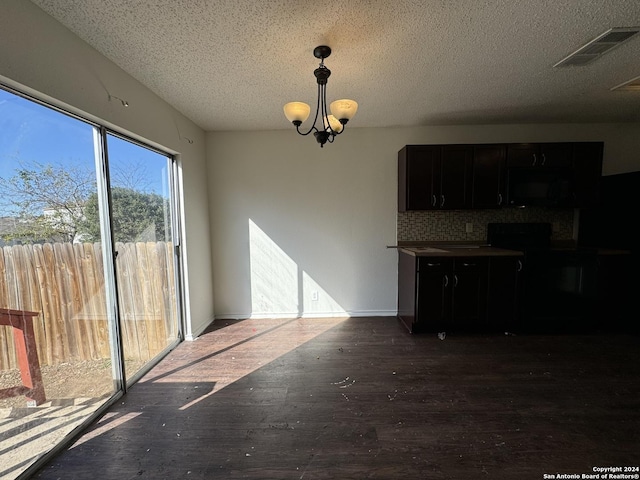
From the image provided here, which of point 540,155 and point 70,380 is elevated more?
point 540,155

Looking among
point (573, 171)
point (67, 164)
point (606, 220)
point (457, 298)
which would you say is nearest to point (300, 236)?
point (457, 298)

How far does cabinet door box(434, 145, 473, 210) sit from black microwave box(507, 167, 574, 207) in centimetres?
47

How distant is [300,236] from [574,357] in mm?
3119

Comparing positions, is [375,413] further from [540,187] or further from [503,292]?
[540,187]

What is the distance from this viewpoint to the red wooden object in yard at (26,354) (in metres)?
1.40

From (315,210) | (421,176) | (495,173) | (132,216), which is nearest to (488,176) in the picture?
(495,173)

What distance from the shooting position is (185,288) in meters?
3.05

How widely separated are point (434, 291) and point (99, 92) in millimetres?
3410

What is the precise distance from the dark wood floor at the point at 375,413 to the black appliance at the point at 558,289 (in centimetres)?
21

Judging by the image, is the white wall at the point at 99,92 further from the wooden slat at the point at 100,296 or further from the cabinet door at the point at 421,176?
the cabinet door at the point at 421,176

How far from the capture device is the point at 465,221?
3.54 metres

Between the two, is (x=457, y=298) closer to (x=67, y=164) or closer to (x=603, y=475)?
(x=603, y=475)

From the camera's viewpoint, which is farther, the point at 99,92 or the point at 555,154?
the point at 555,154

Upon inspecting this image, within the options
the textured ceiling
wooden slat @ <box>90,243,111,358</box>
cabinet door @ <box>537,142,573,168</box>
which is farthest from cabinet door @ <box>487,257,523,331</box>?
wooden slat @ <box>90,243,111,358</box>
